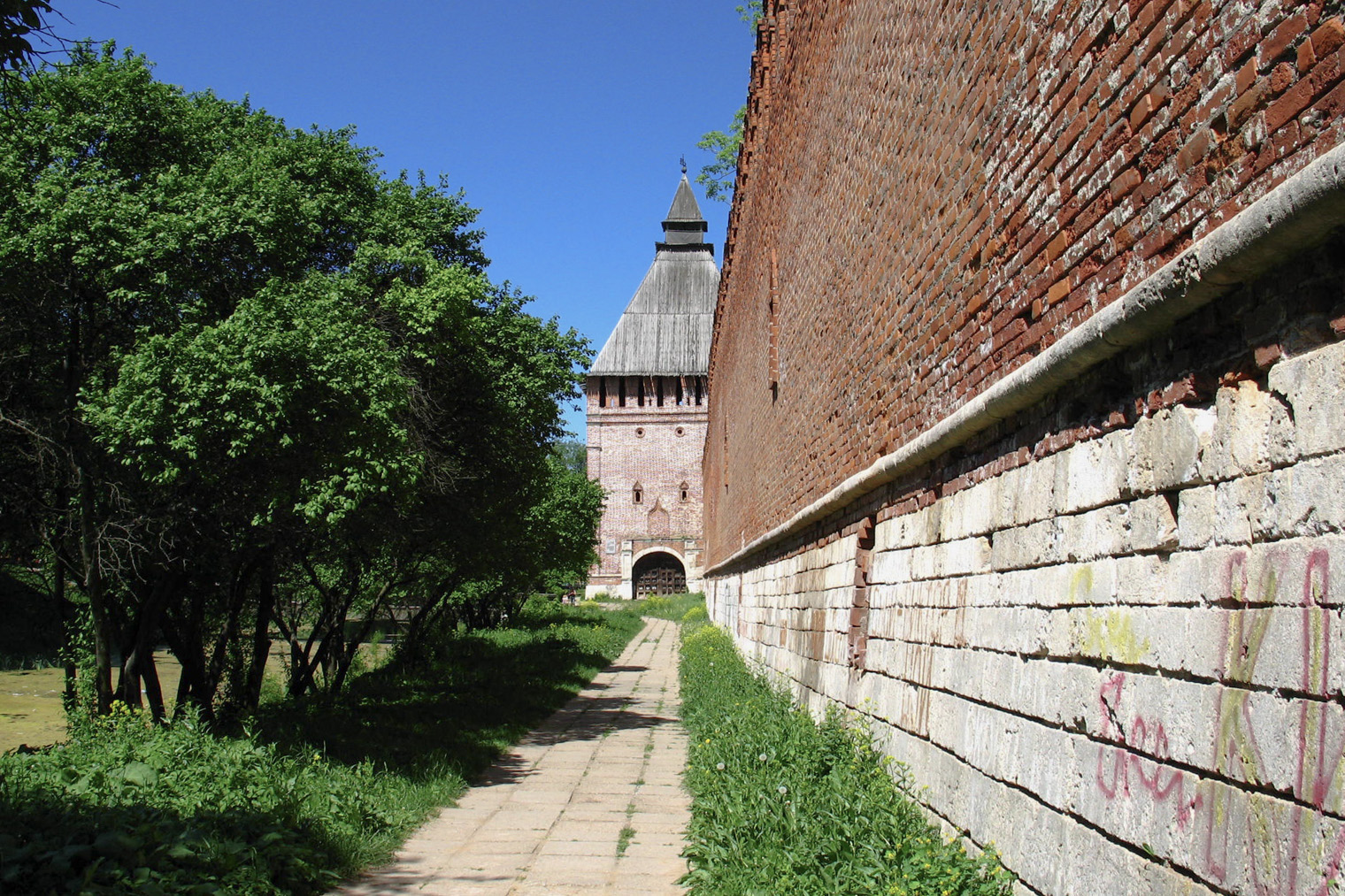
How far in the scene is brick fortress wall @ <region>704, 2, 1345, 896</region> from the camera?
215cm

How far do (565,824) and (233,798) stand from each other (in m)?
2.24

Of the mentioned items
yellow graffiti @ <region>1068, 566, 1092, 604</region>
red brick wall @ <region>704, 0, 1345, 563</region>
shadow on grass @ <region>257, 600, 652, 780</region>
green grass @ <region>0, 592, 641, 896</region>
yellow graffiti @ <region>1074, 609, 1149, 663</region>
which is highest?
red brick wall @ <region>704, 0, 1345, 563</region>

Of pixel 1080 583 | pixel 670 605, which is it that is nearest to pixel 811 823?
pixel 1080 583

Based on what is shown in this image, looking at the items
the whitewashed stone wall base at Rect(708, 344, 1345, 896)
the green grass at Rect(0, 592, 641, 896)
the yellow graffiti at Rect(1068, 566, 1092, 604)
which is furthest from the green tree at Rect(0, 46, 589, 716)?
the yellow graffiti at Rect(1068, 566, 1092, 604)

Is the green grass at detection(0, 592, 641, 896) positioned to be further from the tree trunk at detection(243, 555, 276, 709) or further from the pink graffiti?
the pink graffiti

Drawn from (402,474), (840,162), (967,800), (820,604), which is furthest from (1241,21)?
(402,474)

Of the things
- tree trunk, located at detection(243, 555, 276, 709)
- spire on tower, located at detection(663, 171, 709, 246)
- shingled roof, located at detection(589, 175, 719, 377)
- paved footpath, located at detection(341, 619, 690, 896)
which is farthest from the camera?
spire on tower, located at detection(663, 171, 709, 246)

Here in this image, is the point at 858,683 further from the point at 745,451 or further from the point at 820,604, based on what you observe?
the point at 745,451

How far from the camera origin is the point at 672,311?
48.6 m

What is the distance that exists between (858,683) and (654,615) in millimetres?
33023

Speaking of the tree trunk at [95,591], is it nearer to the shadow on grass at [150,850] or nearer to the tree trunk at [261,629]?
the tree trunk at [261,629]

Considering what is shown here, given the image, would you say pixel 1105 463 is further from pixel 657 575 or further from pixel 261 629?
→ pixel 657 575

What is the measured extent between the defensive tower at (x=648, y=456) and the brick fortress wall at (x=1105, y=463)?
3877 centimetres

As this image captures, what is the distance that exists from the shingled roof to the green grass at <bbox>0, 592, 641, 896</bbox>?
3600 cm
